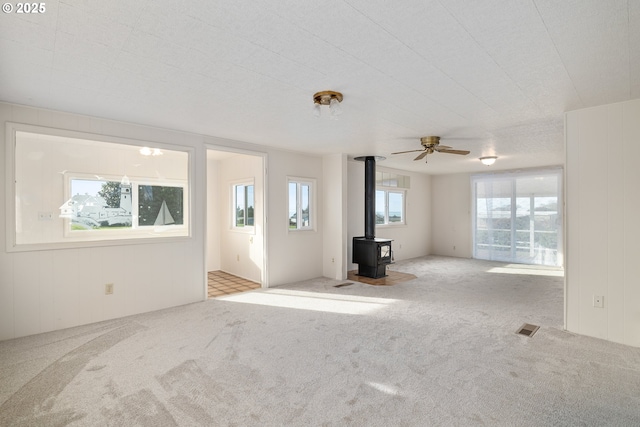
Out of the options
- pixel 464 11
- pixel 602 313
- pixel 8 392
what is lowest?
pixel 8 392

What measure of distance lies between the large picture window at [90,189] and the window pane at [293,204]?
192 cm

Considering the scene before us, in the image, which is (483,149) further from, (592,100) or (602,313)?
(602,313)

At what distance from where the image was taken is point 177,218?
4.37m

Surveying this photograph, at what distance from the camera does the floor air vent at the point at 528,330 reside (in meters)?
3.27

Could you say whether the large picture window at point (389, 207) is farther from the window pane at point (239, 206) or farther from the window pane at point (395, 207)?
the window pane at point (239, 206)

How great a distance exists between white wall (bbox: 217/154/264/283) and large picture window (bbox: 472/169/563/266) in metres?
6.01

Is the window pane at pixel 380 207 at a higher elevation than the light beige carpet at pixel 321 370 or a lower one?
higher

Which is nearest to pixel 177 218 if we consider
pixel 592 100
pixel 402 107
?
pixel 402 107

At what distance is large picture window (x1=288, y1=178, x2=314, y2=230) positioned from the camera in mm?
5805

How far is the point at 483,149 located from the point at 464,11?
4235 mm

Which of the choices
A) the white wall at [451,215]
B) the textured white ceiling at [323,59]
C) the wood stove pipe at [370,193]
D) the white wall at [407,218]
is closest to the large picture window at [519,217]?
the white wall at [451,215]

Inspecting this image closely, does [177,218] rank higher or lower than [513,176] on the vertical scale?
lower

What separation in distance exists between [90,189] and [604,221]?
18.3ft

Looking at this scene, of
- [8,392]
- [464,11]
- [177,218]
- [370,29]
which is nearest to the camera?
[464,11]
